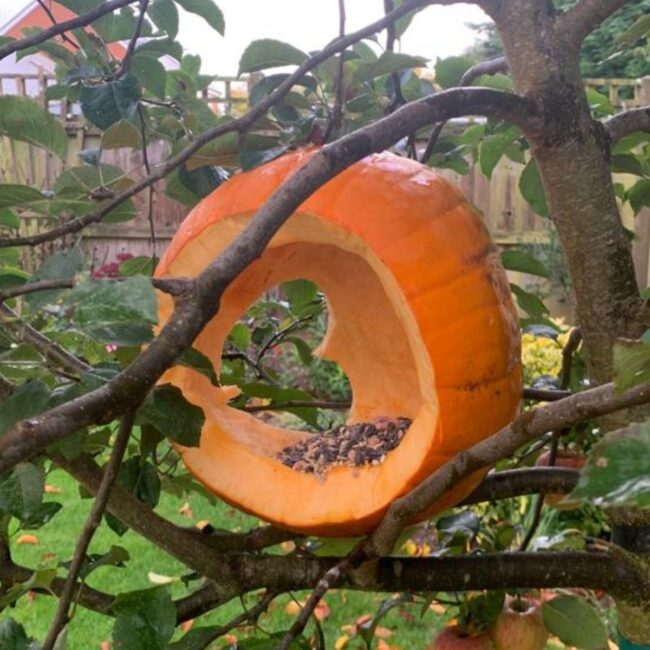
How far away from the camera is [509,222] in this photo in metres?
4.73

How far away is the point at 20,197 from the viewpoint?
61 centimetres

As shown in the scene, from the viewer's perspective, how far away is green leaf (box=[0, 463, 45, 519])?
554 millimetres

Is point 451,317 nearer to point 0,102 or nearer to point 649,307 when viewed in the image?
point 649,307

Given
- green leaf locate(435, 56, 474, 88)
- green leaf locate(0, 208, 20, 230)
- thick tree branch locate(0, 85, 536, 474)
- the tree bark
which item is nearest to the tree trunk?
the tree bark

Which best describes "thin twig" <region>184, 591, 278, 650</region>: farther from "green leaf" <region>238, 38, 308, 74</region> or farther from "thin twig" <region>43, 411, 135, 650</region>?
"green leaf" <region>238, 38, 308, 74</region>

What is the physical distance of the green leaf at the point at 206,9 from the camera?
2.34 feet

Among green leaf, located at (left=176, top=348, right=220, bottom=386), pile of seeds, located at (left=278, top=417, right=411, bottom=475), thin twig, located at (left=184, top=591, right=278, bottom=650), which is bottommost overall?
thin twig, located at (left=184, top=591, right=278, bottom=650)

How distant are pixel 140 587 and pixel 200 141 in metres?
2.33

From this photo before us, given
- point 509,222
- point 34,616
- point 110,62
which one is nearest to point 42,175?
point 509,222

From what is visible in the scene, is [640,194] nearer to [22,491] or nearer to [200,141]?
[200,141]

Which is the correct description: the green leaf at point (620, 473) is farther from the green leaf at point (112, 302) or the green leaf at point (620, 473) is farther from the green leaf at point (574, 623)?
the green leaf at point (574, 623)

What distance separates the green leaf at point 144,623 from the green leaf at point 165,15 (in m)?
0.48

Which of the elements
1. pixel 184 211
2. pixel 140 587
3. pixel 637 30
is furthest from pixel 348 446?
pixel 184 211

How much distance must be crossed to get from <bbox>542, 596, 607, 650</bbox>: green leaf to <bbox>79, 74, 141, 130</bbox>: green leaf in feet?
1.96
